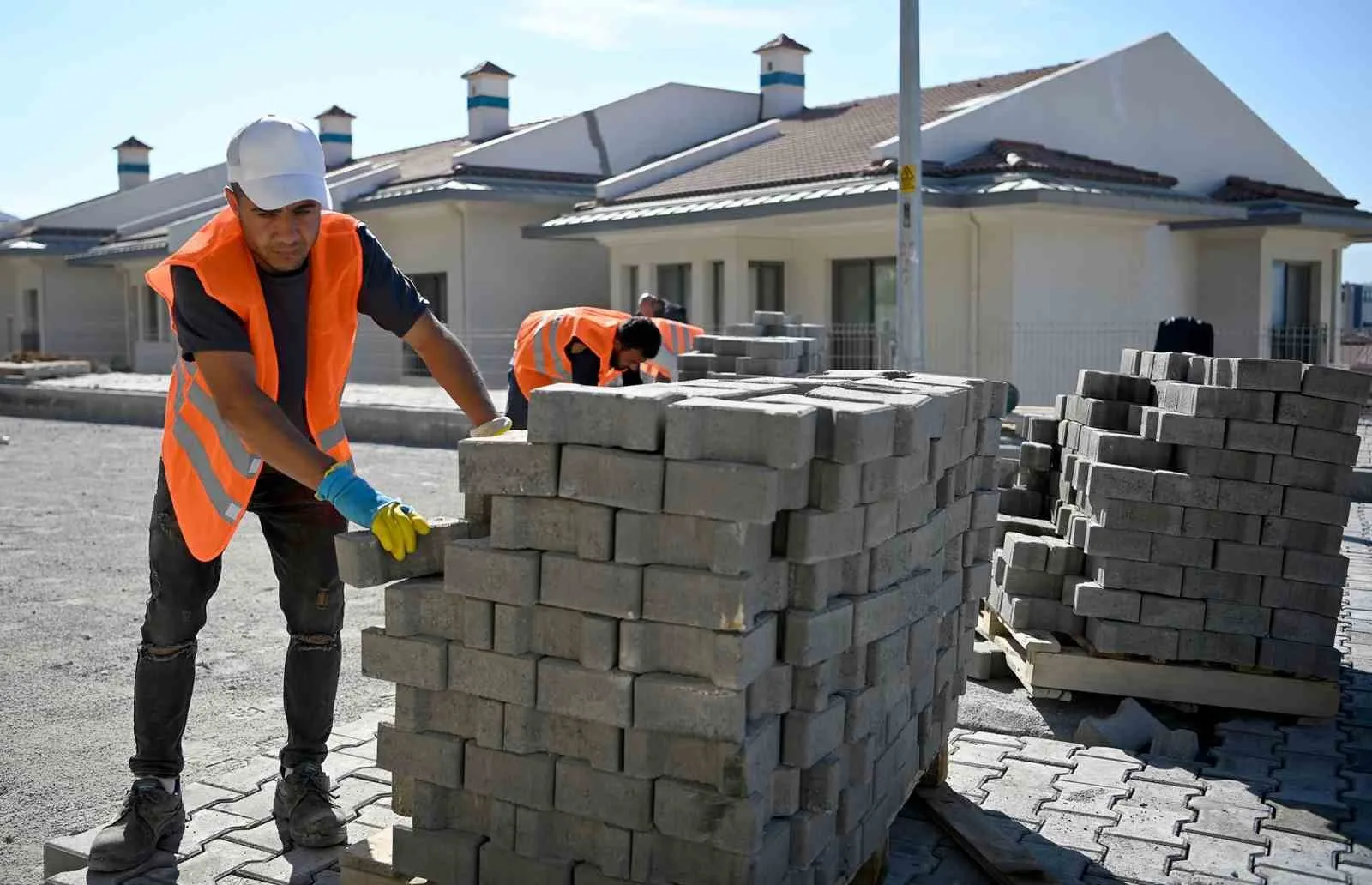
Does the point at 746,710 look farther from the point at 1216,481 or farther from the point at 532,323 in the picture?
the point at 532,323

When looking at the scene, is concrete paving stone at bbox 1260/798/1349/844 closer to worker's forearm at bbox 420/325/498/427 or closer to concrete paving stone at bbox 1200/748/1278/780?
concrete paving stone at bbox 1200/748/1278/780

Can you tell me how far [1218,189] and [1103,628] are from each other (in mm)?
17909

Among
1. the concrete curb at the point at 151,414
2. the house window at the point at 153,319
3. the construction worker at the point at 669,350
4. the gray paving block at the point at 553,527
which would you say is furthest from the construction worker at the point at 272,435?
the house window at the point at 153,319

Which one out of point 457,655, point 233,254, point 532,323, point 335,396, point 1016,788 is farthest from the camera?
point 532,323

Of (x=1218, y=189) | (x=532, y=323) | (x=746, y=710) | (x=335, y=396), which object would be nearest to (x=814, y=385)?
(x=746, y=710)

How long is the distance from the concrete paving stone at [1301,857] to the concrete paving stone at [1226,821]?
0.06 m

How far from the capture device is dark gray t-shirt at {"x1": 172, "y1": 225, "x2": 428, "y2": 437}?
11.5 ft

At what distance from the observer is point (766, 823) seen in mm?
3020

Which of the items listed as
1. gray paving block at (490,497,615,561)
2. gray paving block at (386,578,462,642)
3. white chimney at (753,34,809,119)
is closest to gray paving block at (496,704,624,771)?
gray paving block at (386,578,462,642)

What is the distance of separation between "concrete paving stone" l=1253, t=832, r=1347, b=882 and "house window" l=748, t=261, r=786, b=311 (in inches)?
640

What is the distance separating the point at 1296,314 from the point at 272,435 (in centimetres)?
2113

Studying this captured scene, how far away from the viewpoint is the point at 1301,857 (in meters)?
4.01

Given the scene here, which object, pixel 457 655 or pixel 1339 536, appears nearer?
pixel 457 655

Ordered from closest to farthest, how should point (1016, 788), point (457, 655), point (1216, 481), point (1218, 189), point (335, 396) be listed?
point (457, 655) < point (335, 396) < point (1016, 788) < point (1216, 481) < point (1218, 189)
